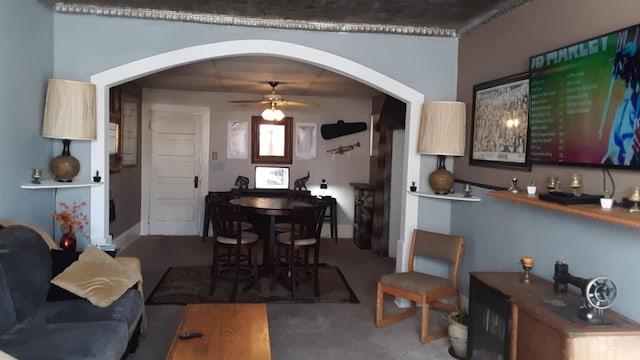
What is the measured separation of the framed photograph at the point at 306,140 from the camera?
7.75m

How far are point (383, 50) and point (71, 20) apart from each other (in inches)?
101

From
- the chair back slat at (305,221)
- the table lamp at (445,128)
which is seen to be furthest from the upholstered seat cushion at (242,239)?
the table lamp at (445,128)

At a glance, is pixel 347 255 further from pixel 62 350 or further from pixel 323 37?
pixel 62 350

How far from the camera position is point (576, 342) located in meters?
2.02

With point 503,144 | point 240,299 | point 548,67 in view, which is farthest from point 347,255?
point 548,67

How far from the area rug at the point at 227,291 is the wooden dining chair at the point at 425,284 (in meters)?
0.71

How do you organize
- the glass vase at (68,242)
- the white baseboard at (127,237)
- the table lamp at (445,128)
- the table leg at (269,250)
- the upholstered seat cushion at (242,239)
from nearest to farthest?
the glass vase at (68,242) → the table lamp at (445,128) → the upholstered seat cushion at (242,239) → the table leg at (269,250) → the white baseboard at (127,237)

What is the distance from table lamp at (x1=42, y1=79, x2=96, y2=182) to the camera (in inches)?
138

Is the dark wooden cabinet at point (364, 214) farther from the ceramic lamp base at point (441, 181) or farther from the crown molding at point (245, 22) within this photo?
the crown molding at point (245, 22)

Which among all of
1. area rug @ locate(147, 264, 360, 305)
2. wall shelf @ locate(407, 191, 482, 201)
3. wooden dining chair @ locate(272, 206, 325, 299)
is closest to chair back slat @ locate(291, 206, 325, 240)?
wooden dining chair @ locate(272, 206, 325, 299)

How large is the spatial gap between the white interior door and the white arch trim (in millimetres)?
3563

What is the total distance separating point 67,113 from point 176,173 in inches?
161

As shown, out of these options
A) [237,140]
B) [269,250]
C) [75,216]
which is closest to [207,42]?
[75,216]

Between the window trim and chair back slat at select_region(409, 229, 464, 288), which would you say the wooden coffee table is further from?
the window trim
